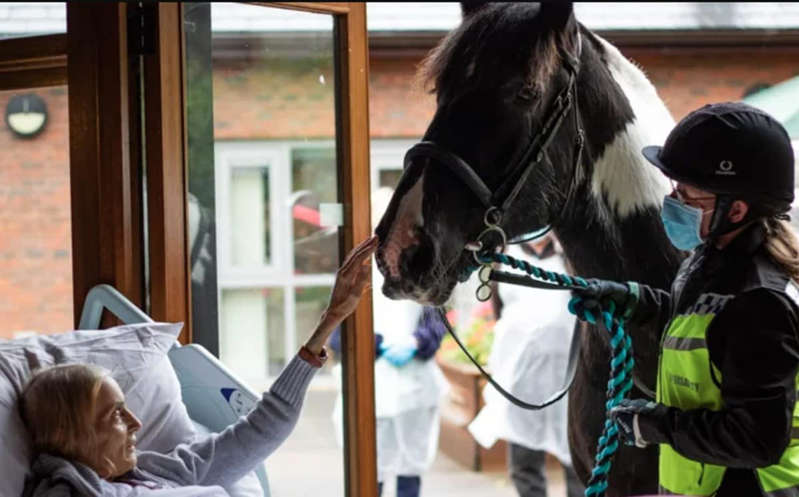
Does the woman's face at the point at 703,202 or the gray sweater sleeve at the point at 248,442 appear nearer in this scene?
the woman's face at the point at 703,202

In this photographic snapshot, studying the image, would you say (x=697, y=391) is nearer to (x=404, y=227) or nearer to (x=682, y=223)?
(x=682, y=223)

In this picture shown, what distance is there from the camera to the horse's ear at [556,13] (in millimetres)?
1470

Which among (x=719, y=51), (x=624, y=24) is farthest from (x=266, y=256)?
(x=719, y=51)

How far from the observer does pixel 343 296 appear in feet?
5.24

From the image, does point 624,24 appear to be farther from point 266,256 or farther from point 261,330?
point 261,330

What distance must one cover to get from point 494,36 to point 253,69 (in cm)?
98

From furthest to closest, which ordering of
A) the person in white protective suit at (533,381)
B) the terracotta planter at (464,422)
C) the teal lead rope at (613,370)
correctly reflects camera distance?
the terracotta planter at (464,422) < the person in white protective suit at (533,381) < the teal lead rope at (613,370)

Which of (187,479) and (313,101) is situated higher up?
(313,101)

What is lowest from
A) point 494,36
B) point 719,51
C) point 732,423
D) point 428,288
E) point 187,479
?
point 187,479

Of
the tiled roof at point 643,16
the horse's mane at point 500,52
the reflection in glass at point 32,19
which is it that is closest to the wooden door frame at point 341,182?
the reflection in glass at point 32,19

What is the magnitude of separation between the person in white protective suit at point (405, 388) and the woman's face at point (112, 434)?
7.02 ft

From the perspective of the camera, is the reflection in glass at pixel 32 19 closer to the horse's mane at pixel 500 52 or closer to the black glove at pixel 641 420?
the horse's mane at pixel 500 52

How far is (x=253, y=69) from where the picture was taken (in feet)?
7.59

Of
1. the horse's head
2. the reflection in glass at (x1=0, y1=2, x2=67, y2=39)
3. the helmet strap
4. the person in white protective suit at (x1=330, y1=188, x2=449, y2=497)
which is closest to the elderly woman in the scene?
the horse's head
